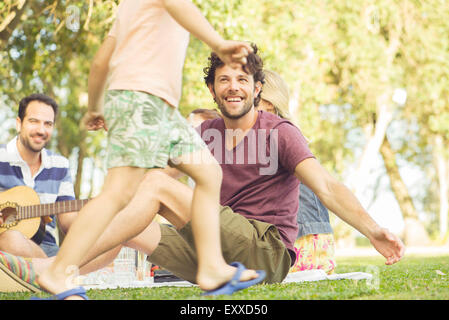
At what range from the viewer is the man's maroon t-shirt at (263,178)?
3.51m

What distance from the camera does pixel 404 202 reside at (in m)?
18.8

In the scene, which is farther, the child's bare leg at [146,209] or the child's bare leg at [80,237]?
the child's bare leg at [146,209]

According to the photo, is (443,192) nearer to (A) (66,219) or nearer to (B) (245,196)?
(A) (66,219)

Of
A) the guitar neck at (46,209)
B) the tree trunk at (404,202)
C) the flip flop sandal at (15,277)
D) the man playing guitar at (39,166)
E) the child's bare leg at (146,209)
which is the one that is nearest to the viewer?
the child's bare leg at (146,209)

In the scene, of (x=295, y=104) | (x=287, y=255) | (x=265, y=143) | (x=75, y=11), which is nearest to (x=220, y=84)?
(x=265, y=143)

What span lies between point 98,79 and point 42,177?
2221 millimetres

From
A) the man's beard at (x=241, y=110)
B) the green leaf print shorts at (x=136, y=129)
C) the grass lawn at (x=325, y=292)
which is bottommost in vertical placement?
the grass lawn at (x=325, y=292)

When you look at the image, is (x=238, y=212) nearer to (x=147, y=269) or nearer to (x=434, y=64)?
(x=147, y=269)

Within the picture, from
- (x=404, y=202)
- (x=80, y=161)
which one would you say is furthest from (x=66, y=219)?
(x=404, y=202)

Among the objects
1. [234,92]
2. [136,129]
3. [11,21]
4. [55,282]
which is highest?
[11,21]

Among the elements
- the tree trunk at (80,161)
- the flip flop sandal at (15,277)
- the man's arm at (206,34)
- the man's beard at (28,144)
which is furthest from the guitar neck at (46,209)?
the tree trunk at (80,161)

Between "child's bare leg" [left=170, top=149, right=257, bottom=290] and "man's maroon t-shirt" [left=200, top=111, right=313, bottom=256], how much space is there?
75 centimetres

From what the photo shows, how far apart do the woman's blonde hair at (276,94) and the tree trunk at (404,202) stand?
14631 mm

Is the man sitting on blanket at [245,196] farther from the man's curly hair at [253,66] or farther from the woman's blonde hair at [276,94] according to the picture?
the woman's blonde hair at [276,94]
